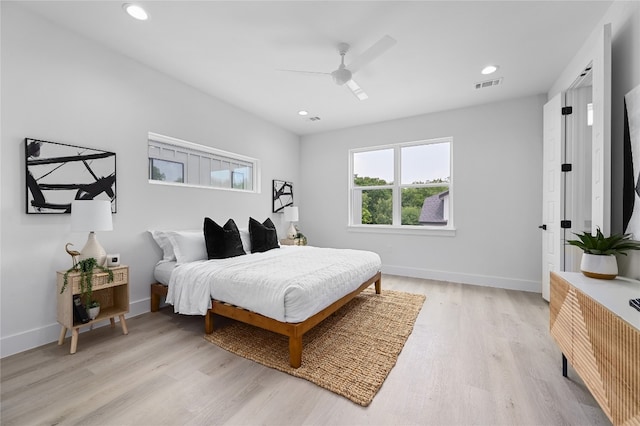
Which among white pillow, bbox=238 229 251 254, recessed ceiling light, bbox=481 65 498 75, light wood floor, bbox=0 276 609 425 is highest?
recessed ceiling light, bbox=481 65 498 75

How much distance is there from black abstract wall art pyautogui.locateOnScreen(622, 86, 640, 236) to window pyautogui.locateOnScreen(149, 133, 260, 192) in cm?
416

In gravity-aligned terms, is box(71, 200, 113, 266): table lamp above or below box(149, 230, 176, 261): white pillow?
above

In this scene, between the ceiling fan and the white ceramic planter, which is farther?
the ceiling fan

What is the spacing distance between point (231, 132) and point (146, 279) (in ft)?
7.62

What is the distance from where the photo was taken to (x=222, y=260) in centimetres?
294

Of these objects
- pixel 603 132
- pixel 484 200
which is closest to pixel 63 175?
pixel 603 132

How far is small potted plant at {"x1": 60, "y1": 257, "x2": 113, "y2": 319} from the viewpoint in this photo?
215 cm

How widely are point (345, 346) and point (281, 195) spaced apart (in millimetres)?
3378

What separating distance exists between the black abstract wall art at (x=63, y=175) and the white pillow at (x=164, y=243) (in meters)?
0.49

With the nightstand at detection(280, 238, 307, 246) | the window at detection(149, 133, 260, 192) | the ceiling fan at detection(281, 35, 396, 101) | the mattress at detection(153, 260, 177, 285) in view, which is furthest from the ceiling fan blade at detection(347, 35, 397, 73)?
the nightstand at detection(280, 238, 307, 246)

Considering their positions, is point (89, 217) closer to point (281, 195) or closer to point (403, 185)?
point (281, 195)

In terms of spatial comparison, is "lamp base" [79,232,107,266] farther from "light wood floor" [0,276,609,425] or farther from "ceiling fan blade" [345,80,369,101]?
"ceiling fan blade" [345,80,369,101]

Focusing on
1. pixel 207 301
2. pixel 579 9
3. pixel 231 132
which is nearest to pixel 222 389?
pixel 207 301

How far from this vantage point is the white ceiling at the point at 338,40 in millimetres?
2125
